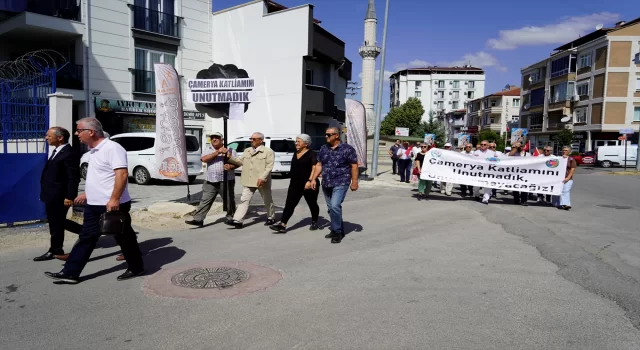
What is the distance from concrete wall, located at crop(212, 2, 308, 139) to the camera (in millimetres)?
24797

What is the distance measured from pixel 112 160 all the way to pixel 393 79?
384 feet

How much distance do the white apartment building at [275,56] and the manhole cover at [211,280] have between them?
19.8m

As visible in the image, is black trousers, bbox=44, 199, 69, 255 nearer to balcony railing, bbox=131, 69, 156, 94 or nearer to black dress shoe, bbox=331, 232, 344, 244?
black dress shoe, bbox=331, 232, 344, 244

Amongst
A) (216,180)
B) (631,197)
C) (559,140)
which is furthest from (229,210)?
(559,140)

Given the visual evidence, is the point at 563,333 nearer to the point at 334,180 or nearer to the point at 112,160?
the point at 334,180

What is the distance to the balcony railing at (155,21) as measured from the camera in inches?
847

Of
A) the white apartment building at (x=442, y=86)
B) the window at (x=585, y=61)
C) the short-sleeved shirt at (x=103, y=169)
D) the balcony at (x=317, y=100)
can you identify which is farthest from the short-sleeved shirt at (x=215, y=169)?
the white apartment building at (x=442, y=86)

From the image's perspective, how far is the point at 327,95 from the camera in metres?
27.8

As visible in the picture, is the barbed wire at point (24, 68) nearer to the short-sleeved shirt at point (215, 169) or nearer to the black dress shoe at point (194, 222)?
the short-sleeved shirt at point (215, 169)

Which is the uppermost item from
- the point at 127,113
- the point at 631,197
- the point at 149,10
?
the point at 149,10

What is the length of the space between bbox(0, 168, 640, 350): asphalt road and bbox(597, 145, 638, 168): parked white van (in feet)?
123

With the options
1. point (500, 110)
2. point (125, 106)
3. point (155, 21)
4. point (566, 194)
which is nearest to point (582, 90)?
point (500, 110)

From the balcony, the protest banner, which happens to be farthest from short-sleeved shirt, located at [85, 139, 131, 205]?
the balcony

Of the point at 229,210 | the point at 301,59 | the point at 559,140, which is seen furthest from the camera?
the point at 559,140
